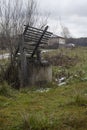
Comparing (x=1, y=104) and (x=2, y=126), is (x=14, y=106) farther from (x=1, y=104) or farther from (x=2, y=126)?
(x=2, y=126)

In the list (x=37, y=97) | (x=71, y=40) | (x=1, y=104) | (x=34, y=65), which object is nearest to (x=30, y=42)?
(x=34, y=65)

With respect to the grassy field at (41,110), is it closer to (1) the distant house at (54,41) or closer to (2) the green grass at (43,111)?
(2) the green grass at (43,111)

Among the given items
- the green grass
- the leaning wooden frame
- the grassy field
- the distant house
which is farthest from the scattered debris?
the green grass

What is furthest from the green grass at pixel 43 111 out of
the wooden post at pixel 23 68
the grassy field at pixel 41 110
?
the wooden post at pixel 23 68

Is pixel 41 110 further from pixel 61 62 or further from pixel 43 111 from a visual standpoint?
pixel 61 62

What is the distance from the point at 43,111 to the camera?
7.02 metres

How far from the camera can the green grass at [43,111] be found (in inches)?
227

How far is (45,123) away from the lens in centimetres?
570

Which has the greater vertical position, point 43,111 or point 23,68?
point 43,111

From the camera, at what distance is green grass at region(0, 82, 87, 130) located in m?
5.76

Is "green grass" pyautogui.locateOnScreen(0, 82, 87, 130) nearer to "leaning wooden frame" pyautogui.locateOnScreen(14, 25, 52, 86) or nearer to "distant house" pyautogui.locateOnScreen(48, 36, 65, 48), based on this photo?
"leaning wooden frame" pyautogui.locateOnScreen(14, 25, 52, 86)

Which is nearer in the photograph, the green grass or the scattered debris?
the green grass

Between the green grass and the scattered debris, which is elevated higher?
the green grass

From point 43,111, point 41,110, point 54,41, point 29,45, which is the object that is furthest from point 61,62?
point 54,41
